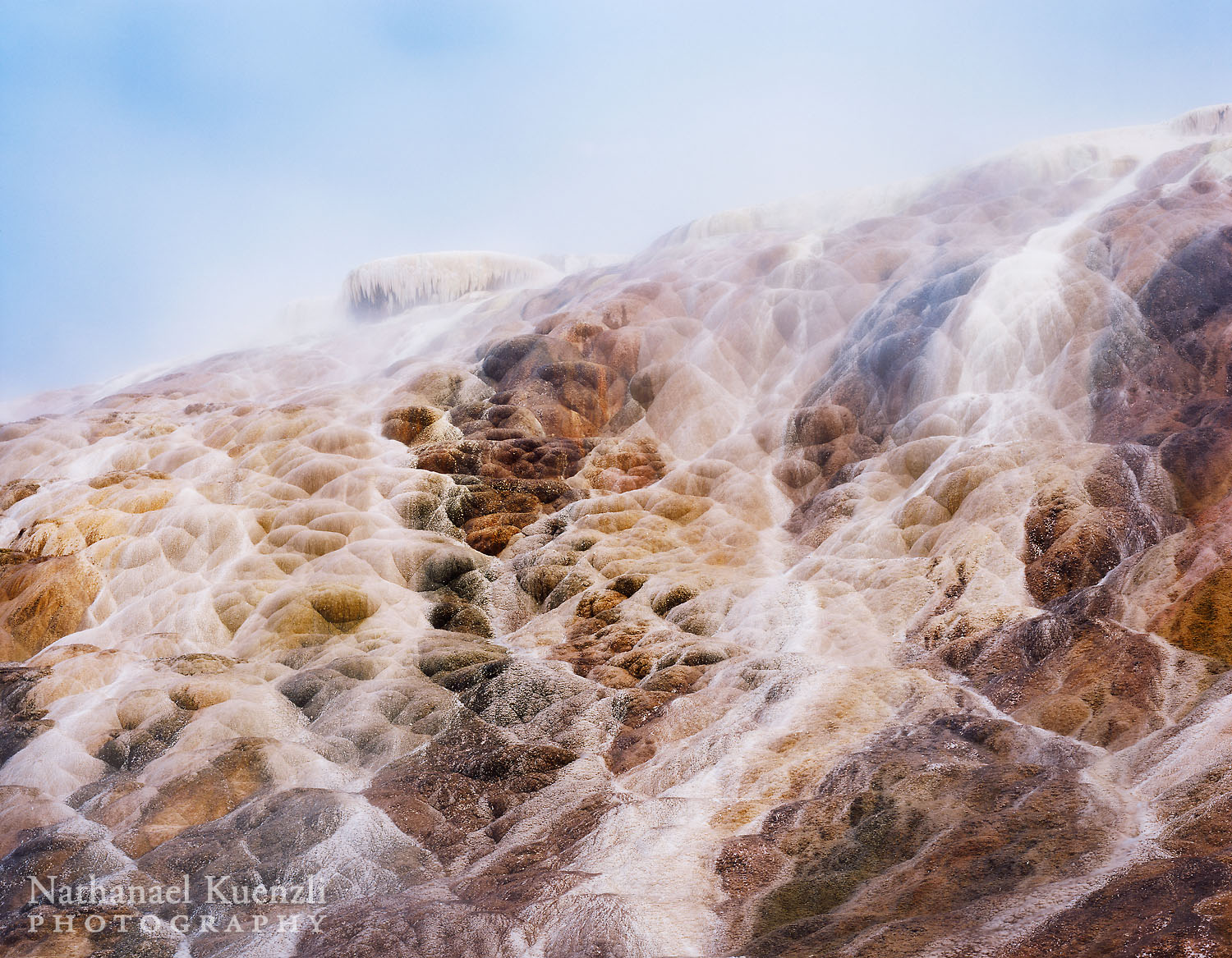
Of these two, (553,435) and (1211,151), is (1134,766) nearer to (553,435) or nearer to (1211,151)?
(553,435)

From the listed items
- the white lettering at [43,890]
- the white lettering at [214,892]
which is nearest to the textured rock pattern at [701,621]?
the white lettering at [43,890]

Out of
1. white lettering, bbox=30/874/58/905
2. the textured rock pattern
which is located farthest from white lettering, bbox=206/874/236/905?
white lettering, bbox=30/874/58/905

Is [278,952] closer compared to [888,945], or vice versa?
[888,945]

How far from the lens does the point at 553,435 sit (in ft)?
79.4

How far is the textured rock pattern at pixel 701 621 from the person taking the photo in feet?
25.4

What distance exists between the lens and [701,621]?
15.0 metres

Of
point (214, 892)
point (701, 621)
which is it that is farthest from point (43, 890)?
point (701, 621)

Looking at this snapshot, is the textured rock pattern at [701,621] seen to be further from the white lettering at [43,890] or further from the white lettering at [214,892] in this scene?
the white lettering at [214,892]

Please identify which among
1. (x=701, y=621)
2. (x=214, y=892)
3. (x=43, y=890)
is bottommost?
(x=214, y=892)

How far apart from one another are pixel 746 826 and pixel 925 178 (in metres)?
34.5

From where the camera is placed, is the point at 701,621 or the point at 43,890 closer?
the point at 43,890

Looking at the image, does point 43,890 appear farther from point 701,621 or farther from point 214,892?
point 701,621

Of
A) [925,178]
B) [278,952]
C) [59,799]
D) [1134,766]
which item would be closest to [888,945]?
[1134,766]

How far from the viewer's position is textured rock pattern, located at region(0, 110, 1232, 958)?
25.4 feet
